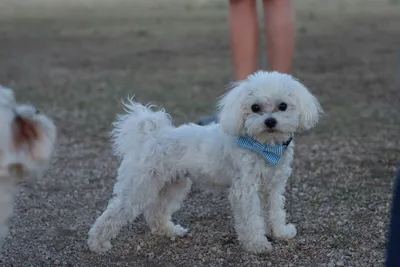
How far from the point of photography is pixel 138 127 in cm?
407

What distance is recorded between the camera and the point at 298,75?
961 centimetres

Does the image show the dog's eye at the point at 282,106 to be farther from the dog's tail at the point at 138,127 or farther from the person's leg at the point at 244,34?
the person's leg at the point at 244,34

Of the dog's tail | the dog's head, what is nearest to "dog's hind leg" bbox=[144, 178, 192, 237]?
the dog's tail

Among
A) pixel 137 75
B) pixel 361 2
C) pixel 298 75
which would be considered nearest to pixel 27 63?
pixel 137 75

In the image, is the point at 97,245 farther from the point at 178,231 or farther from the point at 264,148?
the point at 264,148

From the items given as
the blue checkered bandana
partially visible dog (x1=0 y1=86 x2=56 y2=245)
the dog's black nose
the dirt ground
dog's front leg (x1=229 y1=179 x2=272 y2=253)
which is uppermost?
partially visible dog (x1=0 y1=86 x2=56 y2=245)

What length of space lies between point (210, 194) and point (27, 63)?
21.9ft

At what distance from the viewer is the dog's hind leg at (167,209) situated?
4.21 meters

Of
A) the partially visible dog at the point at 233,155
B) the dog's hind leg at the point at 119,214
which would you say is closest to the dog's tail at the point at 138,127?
the partially visible dog at the point at 233,155

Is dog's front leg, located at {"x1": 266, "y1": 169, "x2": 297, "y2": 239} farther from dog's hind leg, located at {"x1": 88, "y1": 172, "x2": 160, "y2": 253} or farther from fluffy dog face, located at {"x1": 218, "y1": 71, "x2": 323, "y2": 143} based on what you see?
dog's hind leg, located at {"x1": 88, "y1": 172, "x2": 160, "y2": 253}

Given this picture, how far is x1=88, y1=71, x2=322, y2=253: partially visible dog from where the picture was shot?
3.88 meters

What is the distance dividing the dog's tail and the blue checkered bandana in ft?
1.44

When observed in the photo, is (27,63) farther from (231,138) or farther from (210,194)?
(231,138)

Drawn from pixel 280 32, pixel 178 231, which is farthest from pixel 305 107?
pixel 280 32
